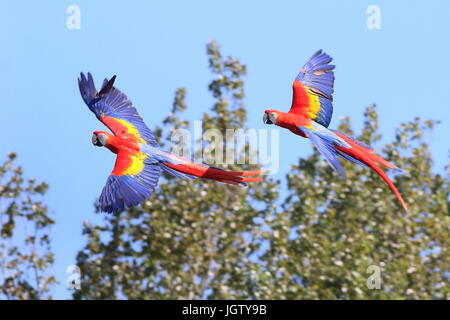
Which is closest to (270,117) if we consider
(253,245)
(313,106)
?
(313,106)

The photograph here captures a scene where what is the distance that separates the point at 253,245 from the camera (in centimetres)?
1262

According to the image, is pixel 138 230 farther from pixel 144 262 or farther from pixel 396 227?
pixel 396 227

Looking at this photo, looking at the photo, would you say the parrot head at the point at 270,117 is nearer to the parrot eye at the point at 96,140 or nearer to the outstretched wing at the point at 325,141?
the outstretched wing at the point at 325,141

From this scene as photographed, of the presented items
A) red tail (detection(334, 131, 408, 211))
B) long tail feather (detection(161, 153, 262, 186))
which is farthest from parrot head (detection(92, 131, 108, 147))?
red tail (detection(334, 131, 408, 211))

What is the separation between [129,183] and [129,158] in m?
0.34

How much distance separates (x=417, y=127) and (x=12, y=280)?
232 inches

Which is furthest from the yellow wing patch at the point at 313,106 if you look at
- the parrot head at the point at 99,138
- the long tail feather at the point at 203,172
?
the parrot head at the point at 99,138

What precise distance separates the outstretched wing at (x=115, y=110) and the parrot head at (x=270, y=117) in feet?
2.54

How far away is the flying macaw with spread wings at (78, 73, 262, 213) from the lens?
19.5 ft

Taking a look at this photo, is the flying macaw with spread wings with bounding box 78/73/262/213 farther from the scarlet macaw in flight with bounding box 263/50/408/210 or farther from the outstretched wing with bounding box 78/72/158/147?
the scarlet macaw in flight with bounding box 263/50/408/210

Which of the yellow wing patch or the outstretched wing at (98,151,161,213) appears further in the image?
the yellow wing patch

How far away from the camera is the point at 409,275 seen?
12945 millimetres
